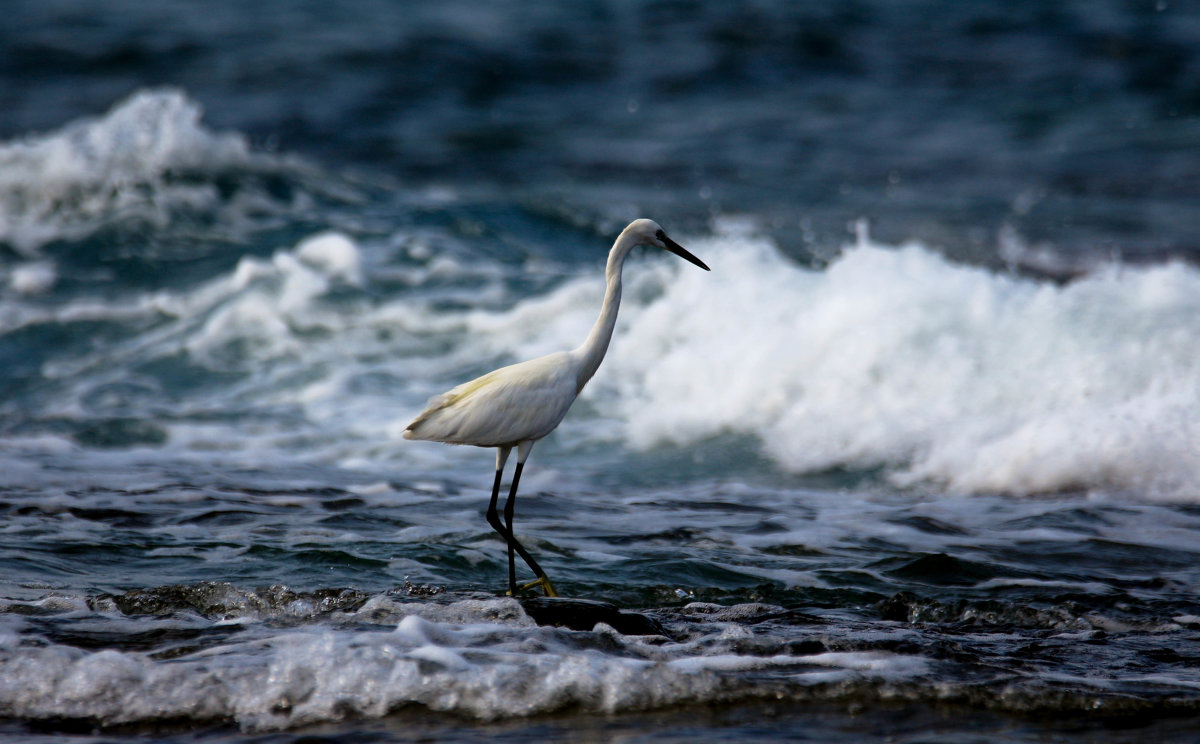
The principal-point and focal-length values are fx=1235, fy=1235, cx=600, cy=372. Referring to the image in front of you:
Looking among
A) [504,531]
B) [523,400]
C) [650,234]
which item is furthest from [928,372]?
[523,400]

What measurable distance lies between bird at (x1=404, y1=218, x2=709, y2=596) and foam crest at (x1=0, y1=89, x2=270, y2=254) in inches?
277

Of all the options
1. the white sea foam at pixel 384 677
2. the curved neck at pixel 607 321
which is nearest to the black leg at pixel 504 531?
the curved neck at pixel 607 321

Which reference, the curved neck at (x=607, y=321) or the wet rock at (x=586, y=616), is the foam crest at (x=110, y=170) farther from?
the wet rock at (x=586, y=616)

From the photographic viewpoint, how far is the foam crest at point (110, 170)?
10414 millimetres

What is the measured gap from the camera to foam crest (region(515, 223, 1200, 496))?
6055 millimetres

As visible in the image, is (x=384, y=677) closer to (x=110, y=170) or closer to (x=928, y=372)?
(x=928, y=372)

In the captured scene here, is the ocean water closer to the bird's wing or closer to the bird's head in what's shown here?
the bird's wing

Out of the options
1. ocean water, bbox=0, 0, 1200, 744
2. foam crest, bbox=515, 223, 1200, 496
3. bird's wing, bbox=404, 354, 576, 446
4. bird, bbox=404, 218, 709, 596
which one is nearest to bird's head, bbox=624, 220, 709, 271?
bird, bbox=404, 218, 709, 596

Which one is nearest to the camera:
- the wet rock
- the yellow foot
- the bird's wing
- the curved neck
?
the wet rock

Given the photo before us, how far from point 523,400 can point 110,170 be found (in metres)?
8.07

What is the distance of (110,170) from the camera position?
35.9 feet

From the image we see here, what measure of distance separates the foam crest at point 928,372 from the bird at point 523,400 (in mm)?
2303

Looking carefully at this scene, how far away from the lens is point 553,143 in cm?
1271

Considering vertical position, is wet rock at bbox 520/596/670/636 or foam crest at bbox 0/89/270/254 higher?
foam crest at bbox 0/89/270/254
